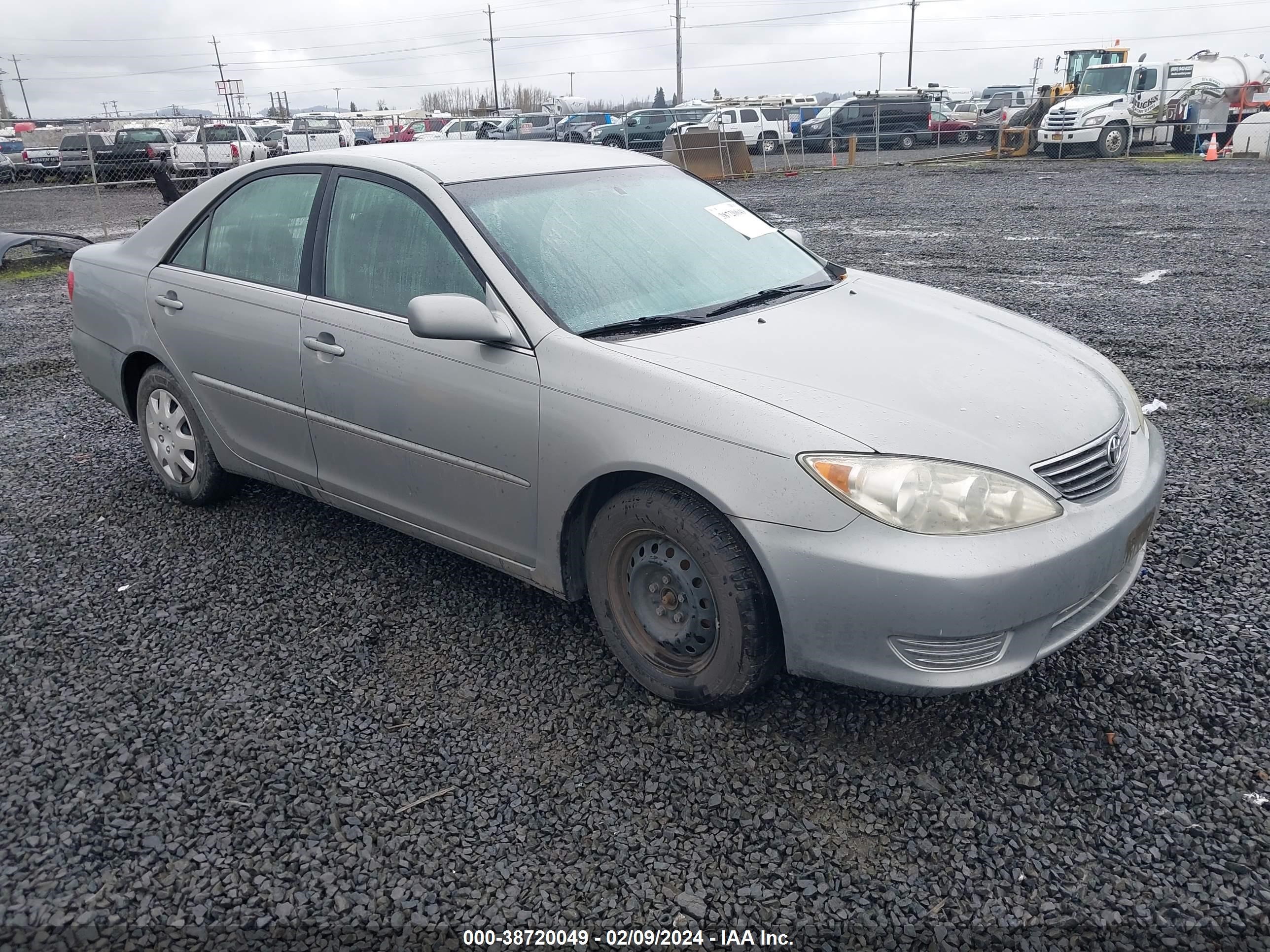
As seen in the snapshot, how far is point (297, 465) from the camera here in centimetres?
376

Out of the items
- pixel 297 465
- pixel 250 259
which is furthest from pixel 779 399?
pixel 250 259

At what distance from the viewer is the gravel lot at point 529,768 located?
220 centimetres

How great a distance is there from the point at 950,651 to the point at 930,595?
7.7 inches

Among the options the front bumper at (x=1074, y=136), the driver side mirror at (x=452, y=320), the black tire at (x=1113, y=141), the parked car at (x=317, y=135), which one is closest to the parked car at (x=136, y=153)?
the parked car at (x=317, y=135)

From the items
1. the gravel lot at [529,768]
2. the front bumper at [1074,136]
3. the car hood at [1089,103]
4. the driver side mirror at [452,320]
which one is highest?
the car hood at [1089,103]

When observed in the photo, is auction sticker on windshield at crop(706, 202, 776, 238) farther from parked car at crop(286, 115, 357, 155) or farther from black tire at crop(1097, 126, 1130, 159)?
parked car at crop(286, 115, 357, 155)

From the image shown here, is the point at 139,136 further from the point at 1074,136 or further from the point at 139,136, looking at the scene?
the point at 1074,136

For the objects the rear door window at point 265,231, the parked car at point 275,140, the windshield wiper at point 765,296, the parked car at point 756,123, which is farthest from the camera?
the parked car at point 756,123

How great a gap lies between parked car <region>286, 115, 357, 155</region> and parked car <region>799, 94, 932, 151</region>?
1551cm

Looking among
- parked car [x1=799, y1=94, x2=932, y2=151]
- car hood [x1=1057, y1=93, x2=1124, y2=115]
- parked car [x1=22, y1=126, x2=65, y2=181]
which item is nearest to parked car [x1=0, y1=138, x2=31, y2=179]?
parked car [x1=22, y1=126, x2=65, y2=181]

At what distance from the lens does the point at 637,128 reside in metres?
32.2

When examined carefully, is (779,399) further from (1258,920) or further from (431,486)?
(1258,920)

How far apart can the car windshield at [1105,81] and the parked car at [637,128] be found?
1226cm

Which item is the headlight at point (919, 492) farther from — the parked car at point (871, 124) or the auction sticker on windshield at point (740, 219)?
the parked car at point (871, 124)
